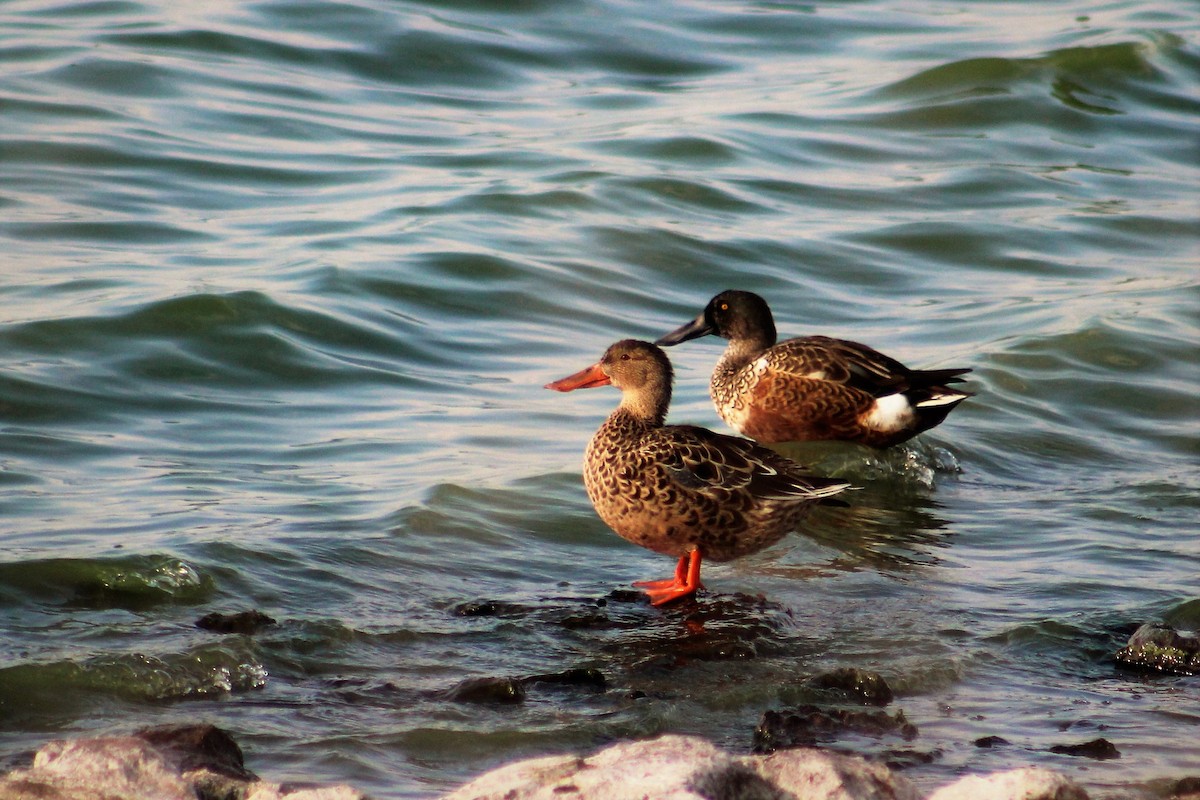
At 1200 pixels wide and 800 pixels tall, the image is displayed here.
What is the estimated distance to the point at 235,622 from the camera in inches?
223

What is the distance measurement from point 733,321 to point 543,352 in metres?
1.42

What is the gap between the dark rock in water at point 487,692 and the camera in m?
5.14

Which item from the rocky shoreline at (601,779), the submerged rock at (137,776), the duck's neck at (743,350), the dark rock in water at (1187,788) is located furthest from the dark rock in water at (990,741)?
Result: the duck's neck at (743,350)

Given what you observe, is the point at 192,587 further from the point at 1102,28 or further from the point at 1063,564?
the point at 1102,28

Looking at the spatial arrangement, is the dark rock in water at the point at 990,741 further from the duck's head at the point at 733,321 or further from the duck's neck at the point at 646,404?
the duck's head at the point at 733,321

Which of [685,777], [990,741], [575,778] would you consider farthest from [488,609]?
[685,777]

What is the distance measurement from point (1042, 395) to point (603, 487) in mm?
4760

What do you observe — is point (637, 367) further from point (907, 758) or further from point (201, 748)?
point (201, 748)

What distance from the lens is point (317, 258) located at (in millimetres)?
11492

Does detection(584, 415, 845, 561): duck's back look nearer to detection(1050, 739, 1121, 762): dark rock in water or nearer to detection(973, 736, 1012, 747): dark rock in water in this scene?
detection(973, 736, 1012, 747): dark rock in water

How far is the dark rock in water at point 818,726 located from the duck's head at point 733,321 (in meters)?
4.49

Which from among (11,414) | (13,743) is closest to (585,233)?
(11,414)

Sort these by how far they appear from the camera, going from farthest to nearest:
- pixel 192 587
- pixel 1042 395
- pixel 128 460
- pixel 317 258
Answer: pixel 317 258 → pixel 1042 395 → pixel 128 460 → pixel 192 587

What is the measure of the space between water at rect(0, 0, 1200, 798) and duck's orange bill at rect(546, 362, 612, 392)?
68 cm
